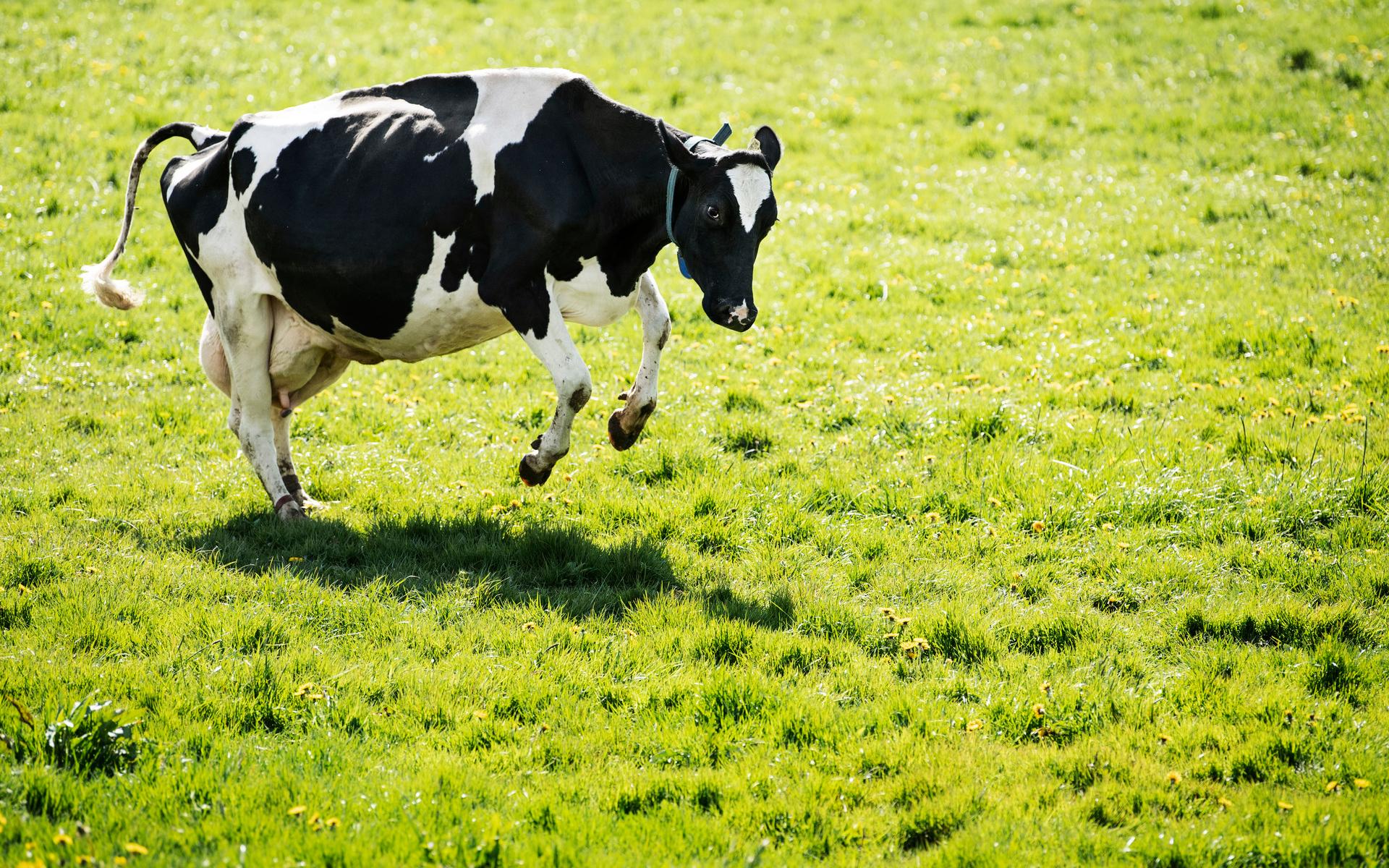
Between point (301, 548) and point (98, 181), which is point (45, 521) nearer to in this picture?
point (301, 548)

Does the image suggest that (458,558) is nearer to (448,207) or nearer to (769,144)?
(448,207)

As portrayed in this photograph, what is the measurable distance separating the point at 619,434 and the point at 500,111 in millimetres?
2361

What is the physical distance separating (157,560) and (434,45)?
41.3ft

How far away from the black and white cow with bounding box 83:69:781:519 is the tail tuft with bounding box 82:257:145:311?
338 millimetres

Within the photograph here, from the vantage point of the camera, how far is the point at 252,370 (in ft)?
30.0

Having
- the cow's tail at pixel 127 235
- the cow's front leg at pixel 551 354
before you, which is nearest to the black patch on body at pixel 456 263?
the cow's front leg at pixel 551 354

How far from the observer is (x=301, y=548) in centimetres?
841

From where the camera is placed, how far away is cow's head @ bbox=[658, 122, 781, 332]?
26.5 ft

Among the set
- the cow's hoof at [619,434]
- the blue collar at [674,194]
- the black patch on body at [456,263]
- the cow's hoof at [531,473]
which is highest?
the blue collar at [674,194]

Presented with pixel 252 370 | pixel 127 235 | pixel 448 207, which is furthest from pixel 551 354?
pixel 127 235

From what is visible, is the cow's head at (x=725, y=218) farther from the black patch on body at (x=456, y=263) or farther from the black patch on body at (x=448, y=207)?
the black patch on body at (x=456, y=263)

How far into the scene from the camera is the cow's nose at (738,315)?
805 centimetres

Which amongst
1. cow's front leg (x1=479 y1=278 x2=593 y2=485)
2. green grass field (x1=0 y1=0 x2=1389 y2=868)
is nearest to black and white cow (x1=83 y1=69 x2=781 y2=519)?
cow's front leg (x1=479 y1=278 x2=593 y2=485)

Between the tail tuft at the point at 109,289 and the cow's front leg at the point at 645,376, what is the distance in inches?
156
